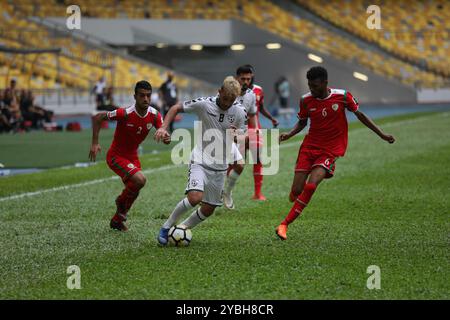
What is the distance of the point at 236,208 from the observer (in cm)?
1410

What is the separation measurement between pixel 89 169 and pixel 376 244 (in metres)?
10.8

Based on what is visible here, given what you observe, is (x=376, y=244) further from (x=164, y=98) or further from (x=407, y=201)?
(x=164, y=98)

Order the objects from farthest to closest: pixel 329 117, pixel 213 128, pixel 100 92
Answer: pixel 100 92
pixel 329 117
pixel 213 128

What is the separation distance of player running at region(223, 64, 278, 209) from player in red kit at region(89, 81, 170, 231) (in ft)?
7.86

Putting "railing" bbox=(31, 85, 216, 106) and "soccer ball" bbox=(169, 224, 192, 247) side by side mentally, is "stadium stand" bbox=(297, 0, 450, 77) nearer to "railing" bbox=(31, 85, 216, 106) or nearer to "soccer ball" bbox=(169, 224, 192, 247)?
"railing" bbox=(31, 85, 216, 106)

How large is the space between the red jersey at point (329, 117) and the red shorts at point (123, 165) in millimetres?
2219

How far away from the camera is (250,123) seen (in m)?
15.3

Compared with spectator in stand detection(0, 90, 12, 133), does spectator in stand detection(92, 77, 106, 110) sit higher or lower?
lower

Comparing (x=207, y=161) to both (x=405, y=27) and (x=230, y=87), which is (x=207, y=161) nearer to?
(x=230, y=87)

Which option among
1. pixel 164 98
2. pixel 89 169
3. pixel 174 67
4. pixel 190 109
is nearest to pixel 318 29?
pixel 174 67

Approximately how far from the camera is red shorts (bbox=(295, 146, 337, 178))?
11.3m

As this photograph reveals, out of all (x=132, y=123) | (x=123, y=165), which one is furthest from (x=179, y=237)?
(x=132, y=123)

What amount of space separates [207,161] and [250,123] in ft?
15.5

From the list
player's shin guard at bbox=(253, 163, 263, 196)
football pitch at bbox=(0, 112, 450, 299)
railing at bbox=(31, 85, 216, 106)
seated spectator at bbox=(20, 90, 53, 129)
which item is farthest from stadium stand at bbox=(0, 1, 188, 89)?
player's shin guard at bbox=(253, 163, 263, 196)
